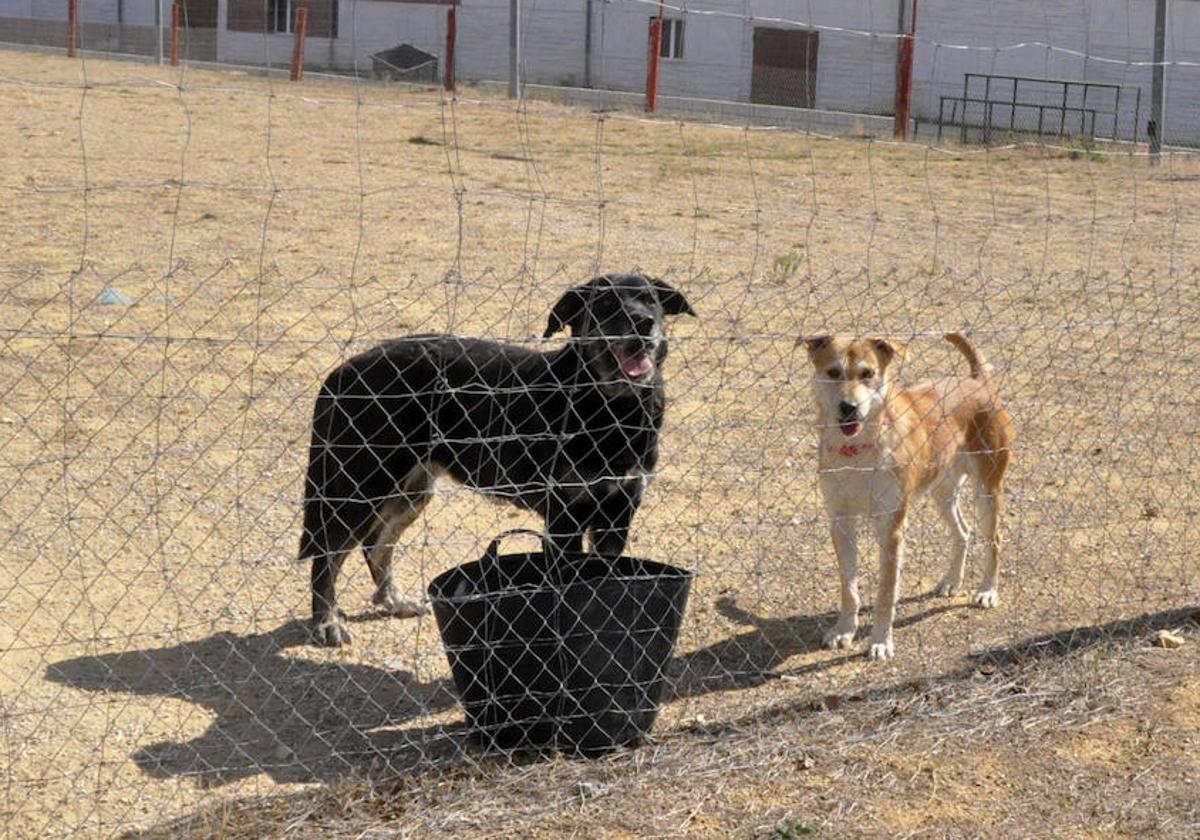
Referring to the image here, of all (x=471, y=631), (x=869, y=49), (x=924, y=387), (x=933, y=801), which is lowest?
(x=933, y=801)

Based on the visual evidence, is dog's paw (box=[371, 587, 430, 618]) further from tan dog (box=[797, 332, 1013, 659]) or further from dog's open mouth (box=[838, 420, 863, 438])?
dog's open mouth (box=[838, 420, 863, 438])

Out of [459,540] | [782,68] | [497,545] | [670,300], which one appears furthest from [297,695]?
[782,68]

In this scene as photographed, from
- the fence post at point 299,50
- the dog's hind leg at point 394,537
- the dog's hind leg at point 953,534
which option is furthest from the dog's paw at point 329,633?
the fence post at point 299,50

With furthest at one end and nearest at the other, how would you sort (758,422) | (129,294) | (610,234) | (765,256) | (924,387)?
(610,234), (765,256), (129,294), (758,422), (924,387)

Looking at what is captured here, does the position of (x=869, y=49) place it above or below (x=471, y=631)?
above

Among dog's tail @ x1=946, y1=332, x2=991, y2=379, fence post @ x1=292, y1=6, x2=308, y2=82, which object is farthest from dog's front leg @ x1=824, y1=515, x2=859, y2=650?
fence post @ x1=292, y1=6, x2=308, y2=82

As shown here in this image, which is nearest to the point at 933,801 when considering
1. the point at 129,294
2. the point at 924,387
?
the point at 924,387

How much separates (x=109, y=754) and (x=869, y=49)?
2797cm

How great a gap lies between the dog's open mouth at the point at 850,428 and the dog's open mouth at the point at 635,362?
68cm

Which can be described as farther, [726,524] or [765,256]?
[765,256]

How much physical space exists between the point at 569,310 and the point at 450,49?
2600cm

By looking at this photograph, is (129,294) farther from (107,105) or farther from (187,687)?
(107,105)

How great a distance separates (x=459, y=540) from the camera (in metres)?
6.39

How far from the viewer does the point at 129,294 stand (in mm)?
9391
